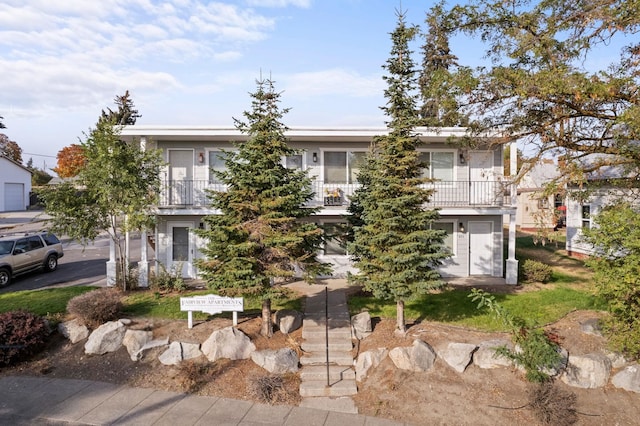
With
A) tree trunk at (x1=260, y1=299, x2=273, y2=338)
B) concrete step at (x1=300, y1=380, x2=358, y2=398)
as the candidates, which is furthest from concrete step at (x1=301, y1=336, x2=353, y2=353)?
concrete step at (x1=300, y1=380, x2=358, y2=398)

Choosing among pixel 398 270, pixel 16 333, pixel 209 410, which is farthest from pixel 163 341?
pixel 398 270

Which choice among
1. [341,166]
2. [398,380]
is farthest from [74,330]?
[341,166]

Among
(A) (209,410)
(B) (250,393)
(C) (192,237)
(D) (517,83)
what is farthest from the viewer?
(C) (192,237)

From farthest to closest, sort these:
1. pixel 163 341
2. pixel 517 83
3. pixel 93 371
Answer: pixel 517 83, pixel 163 341, pixel 93 371

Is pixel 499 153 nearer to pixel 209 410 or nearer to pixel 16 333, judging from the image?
pixel 209 410

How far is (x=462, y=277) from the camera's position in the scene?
628 inches

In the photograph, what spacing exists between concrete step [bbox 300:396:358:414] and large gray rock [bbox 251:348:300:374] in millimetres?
997

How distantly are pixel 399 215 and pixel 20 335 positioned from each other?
9.65 metres

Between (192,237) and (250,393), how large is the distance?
8.77 metres

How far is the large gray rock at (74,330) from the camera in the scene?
393 inches

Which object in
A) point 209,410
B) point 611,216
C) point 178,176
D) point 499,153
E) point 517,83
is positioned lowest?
point 209,410

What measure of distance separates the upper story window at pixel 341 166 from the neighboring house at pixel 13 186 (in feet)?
133

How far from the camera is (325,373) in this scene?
8.78 meters

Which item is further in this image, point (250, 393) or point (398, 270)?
point (398, 270)
